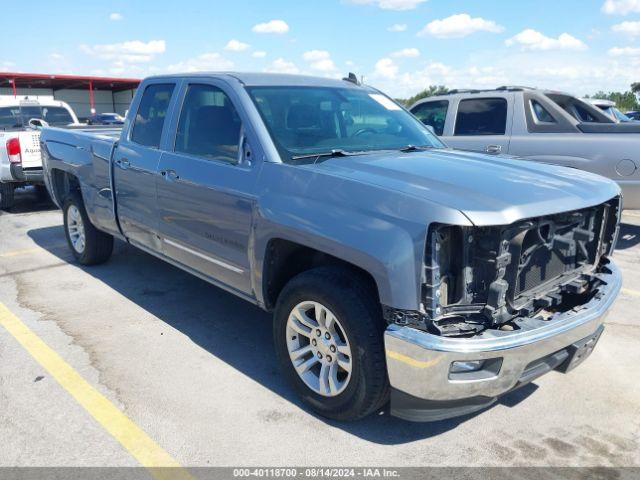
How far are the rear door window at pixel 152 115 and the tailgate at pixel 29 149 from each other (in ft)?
16.6

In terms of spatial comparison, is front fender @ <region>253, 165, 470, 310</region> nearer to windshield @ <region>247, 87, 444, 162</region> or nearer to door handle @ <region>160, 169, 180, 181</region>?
windshield @ <region>247, 87, 444, 162</region>

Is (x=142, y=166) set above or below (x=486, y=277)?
above

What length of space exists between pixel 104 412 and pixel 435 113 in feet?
21.8

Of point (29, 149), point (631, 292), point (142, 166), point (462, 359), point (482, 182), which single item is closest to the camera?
point (462, 359)

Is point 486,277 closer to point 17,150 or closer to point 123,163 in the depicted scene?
point 123,163

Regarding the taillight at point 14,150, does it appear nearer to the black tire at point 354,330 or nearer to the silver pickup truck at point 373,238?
the silver pickup truck at point 373,238

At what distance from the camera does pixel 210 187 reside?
12.6ft

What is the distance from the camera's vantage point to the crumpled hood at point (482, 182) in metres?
2.71

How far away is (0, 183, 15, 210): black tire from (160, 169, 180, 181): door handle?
6.33 m

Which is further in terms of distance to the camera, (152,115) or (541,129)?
(541,129)

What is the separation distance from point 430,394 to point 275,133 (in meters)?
1.87

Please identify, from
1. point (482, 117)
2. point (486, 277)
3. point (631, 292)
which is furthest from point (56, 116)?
point (486, 277)

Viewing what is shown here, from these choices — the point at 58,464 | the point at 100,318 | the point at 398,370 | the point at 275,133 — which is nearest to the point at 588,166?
the point at 275,133

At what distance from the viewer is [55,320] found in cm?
474
